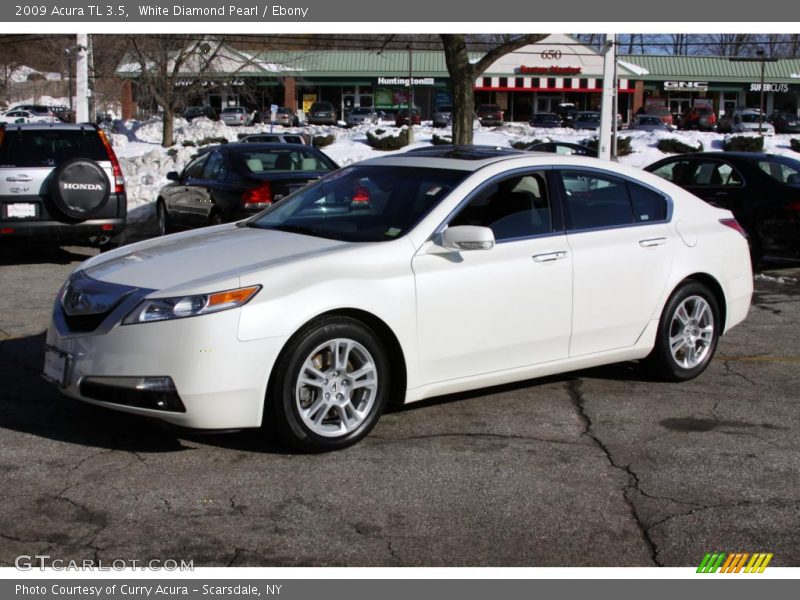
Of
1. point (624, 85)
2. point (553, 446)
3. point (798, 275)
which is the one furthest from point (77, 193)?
point (624, 85)

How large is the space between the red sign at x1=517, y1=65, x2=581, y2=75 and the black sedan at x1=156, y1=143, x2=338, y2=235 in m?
58.1

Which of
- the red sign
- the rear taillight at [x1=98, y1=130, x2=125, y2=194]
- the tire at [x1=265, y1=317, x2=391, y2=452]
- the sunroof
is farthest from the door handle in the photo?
the red sign

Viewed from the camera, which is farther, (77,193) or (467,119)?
(467,119)

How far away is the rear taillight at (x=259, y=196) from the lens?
12.1 m

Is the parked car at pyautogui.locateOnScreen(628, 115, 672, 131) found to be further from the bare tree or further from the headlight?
the headlight

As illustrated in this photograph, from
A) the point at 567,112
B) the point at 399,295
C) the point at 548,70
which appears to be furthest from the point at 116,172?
the point at 548,70

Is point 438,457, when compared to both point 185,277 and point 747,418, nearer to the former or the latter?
point 185,277

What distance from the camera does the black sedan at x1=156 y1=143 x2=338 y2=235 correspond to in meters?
12.2

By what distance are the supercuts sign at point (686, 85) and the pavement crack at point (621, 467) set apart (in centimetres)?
6966

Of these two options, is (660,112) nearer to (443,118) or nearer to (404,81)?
(443,118)

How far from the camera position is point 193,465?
Result: 5.18m

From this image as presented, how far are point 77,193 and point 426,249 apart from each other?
7.18m

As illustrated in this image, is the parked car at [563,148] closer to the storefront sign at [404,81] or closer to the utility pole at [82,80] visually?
the utility pole at [82,80]

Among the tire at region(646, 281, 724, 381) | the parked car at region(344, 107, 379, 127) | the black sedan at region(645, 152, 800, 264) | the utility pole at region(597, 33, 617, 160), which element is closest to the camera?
the tire at region(646, 281, 724, 381)
